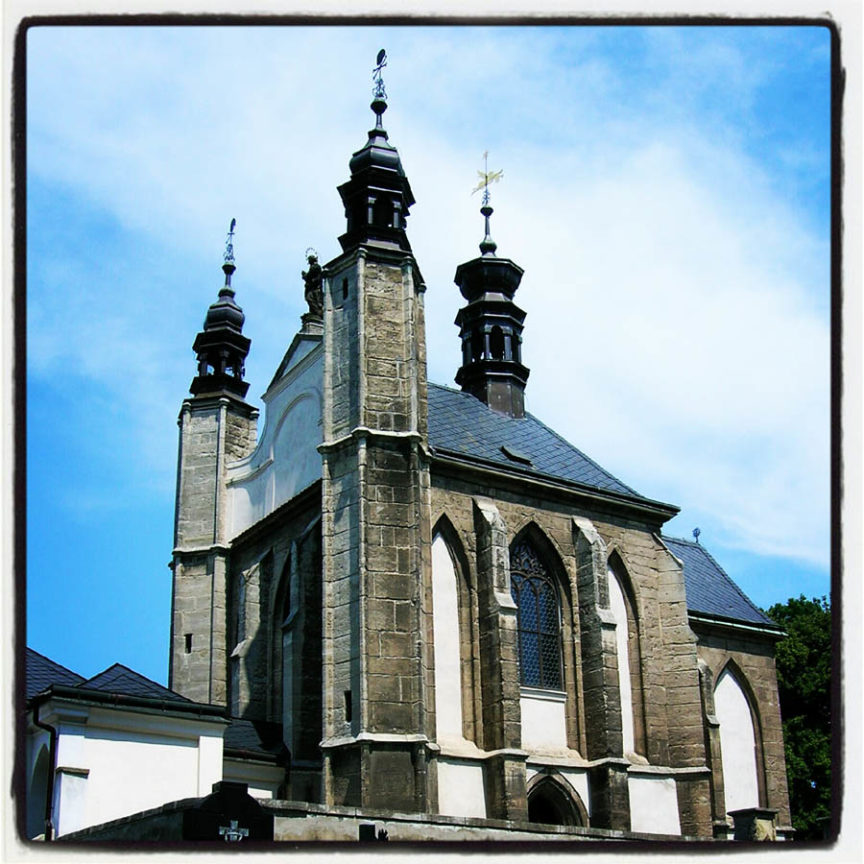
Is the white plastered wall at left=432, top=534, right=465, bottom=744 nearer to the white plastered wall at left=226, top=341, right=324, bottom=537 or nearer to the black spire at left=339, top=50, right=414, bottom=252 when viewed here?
the white plastered wall at left=226, top=341, right=324, bottom=537

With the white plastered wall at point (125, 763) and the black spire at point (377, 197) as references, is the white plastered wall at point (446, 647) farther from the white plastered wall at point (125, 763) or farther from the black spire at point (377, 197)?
the black spire at point (377, 197)

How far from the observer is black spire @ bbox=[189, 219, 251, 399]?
32.2m

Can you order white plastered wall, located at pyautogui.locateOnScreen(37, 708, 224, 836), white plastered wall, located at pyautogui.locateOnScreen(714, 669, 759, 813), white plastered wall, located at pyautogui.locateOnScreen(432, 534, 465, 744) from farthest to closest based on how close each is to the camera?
white plastered wall, located at pyautogui.locateOnScreen(714, 669, 759, 813) < white plastered wall, located at pyautogui.locateOnScreen(432, 534, 465, 744) < white plastered wall, located at pyautogui.locateOnScreen(37, 708, 224, 836)

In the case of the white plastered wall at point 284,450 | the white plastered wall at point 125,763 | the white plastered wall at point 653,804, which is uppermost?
the white plastered wall at point 284,450

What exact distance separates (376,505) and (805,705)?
24016 mm

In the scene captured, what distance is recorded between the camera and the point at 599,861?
7.32m

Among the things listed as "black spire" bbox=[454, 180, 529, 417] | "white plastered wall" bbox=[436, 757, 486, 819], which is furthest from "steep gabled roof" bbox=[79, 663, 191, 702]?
"black spire" bbox=[454, 180, 529, 417]

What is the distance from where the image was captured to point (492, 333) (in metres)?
35.6

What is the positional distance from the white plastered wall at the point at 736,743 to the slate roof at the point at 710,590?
167 centimetres

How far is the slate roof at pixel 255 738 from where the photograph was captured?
80.7 ft

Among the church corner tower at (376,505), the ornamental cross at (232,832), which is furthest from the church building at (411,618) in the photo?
the ornamental cross at (232,832)

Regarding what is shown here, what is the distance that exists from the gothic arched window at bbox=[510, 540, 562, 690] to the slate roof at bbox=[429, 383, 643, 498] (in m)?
1.92

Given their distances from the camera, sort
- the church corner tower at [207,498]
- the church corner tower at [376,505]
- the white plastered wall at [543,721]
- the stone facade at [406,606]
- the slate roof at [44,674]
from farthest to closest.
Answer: the church corner tower at [207,498] < the white plastered wall at [543,721] < the stone facade at [406,606] < the church corner tower at [376,505] < the slate roof at [44,674]

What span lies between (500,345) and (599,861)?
2840 centimetres
